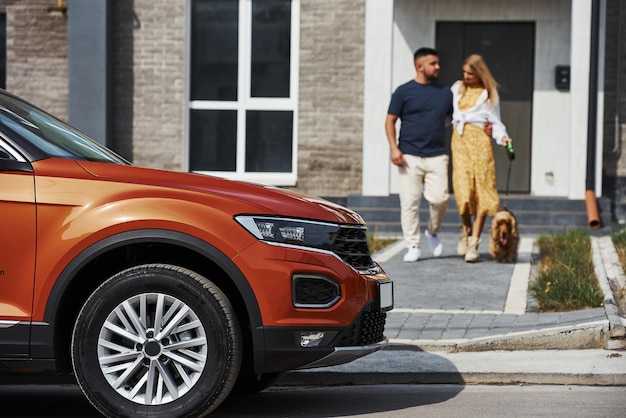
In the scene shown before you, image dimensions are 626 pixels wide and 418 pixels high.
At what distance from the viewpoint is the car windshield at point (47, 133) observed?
6.24m

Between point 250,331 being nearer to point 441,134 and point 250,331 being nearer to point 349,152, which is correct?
point 441,134

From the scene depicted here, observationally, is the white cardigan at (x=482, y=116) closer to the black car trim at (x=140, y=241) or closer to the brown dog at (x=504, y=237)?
the brown dog at (x=504, y=237)

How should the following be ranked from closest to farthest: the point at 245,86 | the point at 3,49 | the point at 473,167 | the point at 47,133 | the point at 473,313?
1. the point at 47,133
2. the point at 473,313
3. the point at 473,167
4. the point at 245,86
5. the point at 3,49

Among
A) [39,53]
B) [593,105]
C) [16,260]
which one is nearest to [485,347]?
[16,260]

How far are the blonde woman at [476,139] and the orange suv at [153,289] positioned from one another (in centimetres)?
620

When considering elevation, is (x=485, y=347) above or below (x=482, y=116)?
below

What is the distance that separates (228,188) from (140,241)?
52 centimetres

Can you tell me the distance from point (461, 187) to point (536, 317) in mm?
3279

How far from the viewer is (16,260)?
19.4 ft

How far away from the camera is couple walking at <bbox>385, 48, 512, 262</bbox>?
474 inches

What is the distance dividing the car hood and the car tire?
0.43 meters

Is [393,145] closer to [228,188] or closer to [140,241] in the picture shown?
[228,188]

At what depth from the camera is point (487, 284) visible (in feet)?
36.0

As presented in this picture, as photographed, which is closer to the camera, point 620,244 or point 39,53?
point 620,244
